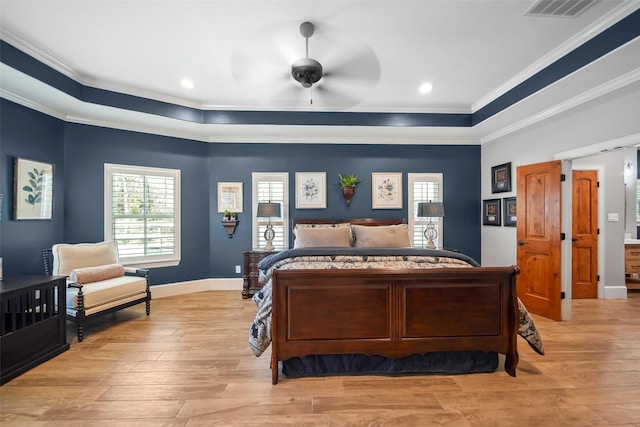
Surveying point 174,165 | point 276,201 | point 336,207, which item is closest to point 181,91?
point 174,165

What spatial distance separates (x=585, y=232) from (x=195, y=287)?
21.5ft

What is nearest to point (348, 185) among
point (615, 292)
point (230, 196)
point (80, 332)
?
point (230, 196)

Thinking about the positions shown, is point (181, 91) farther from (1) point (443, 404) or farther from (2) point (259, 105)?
(1) point (443, 404)

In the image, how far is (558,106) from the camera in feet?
11.7

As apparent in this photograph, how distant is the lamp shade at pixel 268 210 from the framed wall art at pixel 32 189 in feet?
8.94

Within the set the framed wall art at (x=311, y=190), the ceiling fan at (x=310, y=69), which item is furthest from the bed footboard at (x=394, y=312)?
the framed wall art at (x=311, y=190)

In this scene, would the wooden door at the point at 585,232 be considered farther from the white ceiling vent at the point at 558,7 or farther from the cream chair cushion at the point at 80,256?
the cream chair cushion at the point at 80,256

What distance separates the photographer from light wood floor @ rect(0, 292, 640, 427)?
1.91 meters

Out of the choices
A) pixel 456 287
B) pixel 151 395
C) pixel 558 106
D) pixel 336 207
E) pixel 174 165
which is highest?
pixel 558 106

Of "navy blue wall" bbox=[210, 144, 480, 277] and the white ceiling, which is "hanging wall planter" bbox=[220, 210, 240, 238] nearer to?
"navy blue wall" bbox=[210, 144, 480, 277]

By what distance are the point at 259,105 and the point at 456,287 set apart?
363 centimetres

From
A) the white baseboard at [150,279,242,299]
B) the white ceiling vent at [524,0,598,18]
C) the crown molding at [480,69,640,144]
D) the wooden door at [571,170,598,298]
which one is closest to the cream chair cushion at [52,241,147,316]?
the white baseboard at [150,279,242,299]

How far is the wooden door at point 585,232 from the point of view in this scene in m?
4.61

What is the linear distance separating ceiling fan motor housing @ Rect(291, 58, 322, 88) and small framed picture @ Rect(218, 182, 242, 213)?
2848mm
